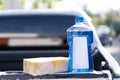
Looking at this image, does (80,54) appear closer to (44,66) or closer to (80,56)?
(80,56)

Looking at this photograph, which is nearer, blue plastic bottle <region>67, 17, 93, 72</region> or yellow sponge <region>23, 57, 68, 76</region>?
yellow sponge <region>23, 57, 68, 76</region>

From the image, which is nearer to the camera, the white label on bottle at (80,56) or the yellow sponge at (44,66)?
the yellow sponge at (44,66)

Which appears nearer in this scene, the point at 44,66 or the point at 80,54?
the point at 44,66

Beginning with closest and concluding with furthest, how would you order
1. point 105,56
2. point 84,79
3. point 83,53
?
1. point 84,79
2. point 83,53
3. point 105,56

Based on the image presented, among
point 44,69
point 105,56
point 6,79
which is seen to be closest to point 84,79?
point 44,69

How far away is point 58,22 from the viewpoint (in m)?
4.44

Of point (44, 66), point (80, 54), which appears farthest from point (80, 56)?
point (44, 66)

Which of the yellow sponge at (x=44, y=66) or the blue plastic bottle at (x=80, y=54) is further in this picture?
the blue plastic bottle at (x=80, y=54)

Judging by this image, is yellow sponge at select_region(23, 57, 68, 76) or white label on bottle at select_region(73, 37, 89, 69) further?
white label on bottle at select_region(73, 37, 89, 69)

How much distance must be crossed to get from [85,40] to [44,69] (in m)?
0.39

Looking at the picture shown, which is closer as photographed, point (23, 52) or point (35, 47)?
point (23, 52)

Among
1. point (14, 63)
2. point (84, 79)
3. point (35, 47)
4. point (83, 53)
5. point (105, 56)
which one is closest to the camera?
point (84, 79)

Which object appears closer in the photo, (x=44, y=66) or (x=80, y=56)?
(x=44, y=66)

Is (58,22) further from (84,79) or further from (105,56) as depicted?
(84,79)
